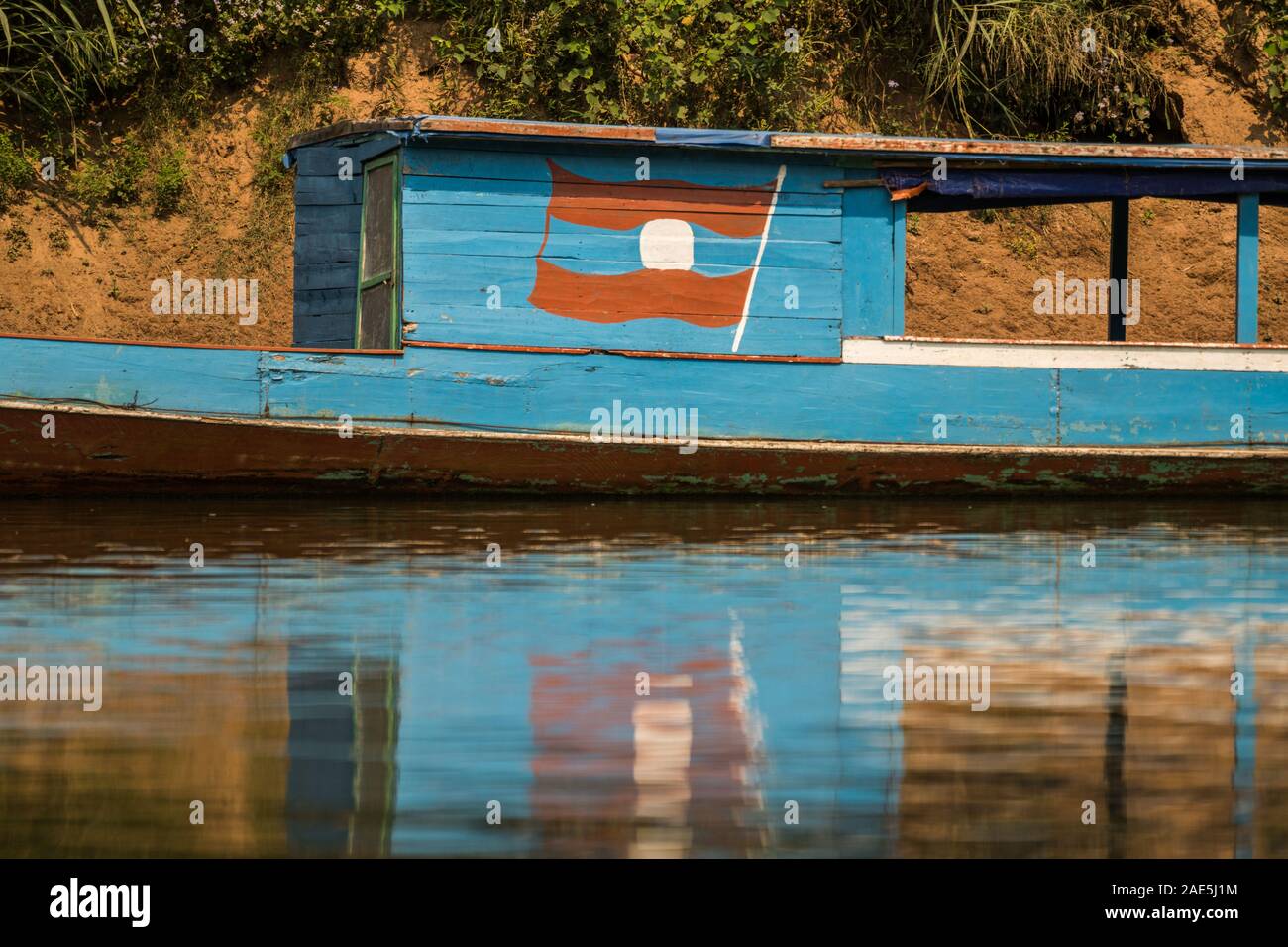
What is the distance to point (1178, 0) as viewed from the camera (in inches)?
818

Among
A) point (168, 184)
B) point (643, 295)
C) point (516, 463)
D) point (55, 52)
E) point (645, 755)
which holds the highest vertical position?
point (55, 52)

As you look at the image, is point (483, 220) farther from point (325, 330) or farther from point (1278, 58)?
point (1278, 58)

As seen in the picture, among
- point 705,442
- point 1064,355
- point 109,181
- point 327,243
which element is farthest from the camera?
point 109,181

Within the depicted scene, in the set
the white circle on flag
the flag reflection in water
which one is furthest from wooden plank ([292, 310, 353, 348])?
the flag reflection in water

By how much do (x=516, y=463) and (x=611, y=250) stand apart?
155 cm

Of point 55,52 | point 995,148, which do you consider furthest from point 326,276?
point 55,52

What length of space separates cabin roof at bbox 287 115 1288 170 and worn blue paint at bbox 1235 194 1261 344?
13.1 inches

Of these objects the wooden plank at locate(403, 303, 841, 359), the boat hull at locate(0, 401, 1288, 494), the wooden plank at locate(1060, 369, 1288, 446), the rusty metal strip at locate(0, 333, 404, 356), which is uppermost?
the wooden plank at locate(403, 303, 841, 359)

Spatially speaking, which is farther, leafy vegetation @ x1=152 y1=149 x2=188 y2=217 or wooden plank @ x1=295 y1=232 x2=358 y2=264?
leafy vegetation @ x1=152 y1=149 x2=188 y2=217

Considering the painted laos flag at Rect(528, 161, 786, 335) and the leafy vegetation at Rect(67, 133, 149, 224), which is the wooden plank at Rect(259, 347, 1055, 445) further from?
the leafy vegetation at Rect(67, 133, 149, 224)

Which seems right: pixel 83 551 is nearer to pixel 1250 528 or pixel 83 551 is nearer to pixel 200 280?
pixel 1250 528

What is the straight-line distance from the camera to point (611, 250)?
11008 millimetres

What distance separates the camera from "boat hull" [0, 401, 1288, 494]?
9836 mm
